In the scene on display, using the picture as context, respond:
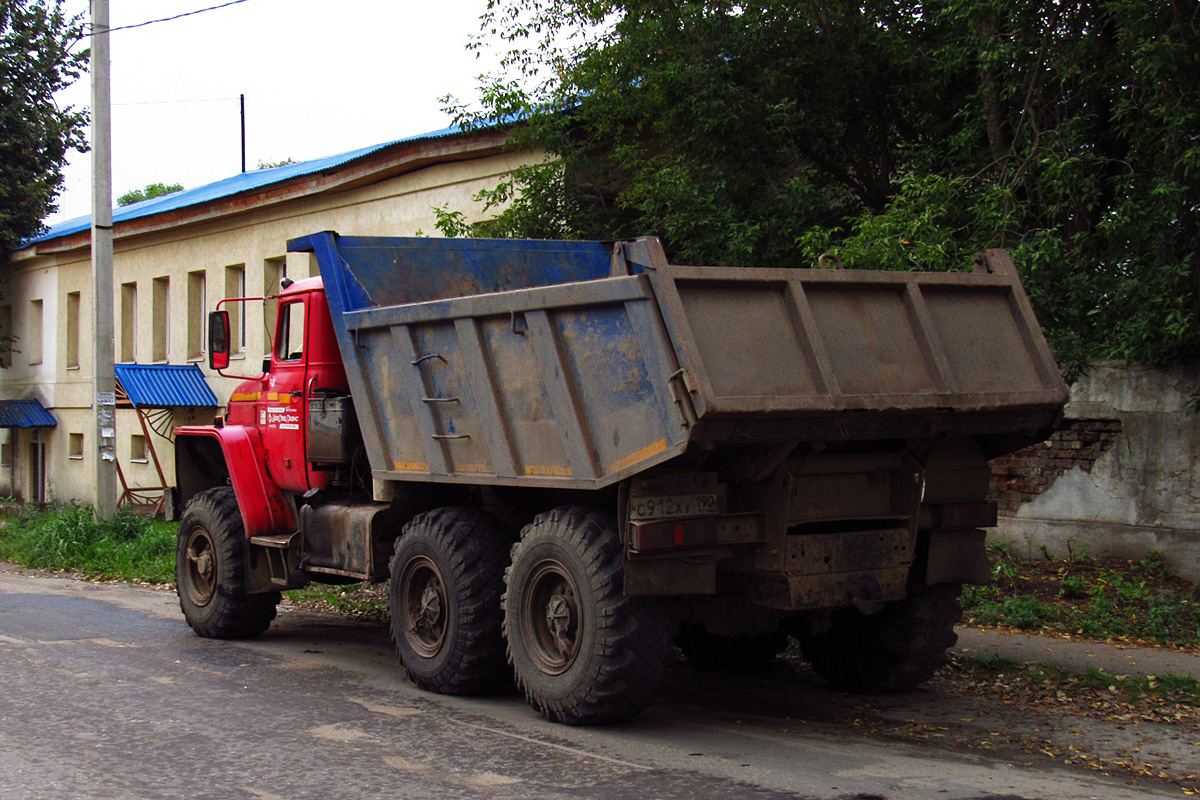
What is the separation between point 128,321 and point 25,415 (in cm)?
410

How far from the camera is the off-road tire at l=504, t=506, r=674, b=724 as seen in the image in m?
6.54

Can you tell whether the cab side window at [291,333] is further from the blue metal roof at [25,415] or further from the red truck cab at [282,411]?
the blue metal roof at [25,415]

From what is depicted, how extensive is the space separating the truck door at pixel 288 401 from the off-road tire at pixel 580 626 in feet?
9.59

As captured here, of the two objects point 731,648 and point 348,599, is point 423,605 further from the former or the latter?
point 348,599

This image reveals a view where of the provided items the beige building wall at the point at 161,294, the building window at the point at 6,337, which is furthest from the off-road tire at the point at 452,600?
the building window at the point at 6,337

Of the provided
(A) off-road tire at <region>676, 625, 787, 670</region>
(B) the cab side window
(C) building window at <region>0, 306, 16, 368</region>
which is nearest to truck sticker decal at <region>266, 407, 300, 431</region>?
(B) the cab side window

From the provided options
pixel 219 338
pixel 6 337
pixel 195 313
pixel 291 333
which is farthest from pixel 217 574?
pixel 6 337

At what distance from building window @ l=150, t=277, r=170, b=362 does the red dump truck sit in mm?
19953

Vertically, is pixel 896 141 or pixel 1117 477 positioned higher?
pixel 896 141

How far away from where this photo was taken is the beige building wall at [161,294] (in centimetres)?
1991

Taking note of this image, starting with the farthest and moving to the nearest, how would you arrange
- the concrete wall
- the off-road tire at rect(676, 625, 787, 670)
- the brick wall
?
the brick wall, the concrete wall, the off-road tire at rect(676, 625, 787, 670)

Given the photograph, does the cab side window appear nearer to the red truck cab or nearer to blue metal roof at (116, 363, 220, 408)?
the red truck cab

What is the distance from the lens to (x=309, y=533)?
30.1 feet

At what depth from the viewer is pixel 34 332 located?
3180 cm
